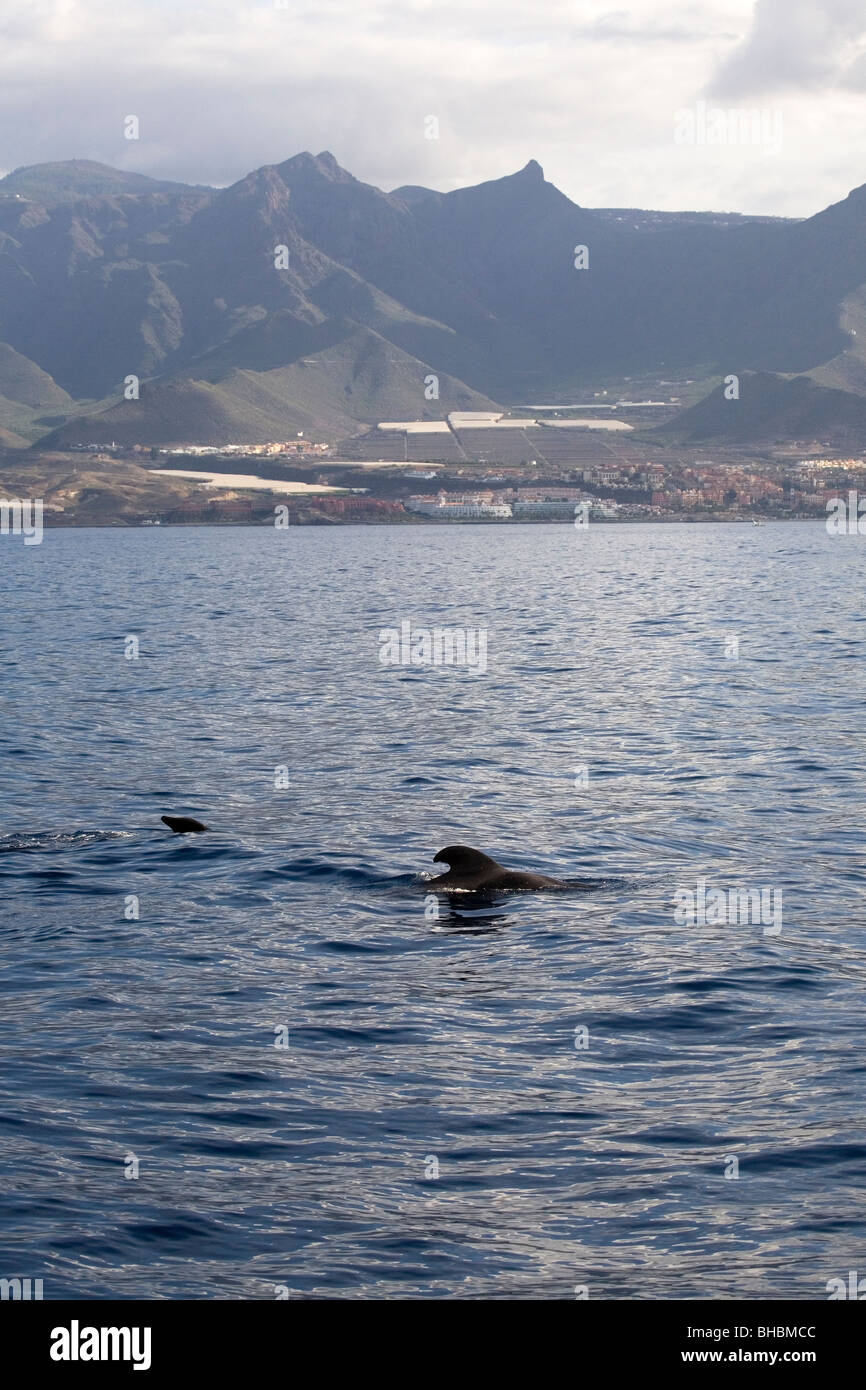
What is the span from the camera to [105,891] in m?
28.1

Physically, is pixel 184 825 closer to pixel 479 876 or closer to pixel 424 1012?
pixel 479 876

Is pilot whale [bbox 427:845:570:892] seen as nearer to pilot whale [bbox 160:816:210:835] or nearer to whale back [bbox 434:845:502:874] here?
whale back [bbox 434:845:502:874]

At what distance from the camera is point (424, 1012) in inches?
822

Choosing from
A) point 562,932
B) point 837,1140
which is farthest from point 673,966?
point 837,1140

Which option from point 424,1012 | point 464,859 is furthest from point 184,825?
point 424,1012

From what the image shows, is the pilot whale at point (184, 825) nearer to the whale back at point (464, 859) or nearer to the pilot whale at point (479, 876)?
the pilot whale at point (479, 876)

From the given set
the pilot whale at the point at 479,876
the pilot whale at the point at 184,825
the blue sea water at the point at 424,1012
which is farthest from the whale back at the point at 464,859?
the pilot whale at the point at 184,825

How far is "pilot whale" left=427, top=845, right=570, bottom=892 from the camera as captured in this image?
27.5m

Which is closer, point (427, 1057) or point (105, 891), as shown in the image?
point (427, 1057)

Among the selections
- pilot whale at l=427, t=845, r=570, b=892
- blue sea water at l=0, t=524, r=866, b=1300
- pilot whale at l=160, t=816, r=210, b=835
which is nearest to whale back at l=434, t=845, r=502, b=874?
pilot whale at l=427, t=845, r=570, b=892

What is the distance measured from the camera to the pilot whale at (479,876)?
27.5m

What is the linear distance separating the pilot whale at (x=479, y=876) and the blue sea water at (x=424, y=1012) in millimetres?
694
